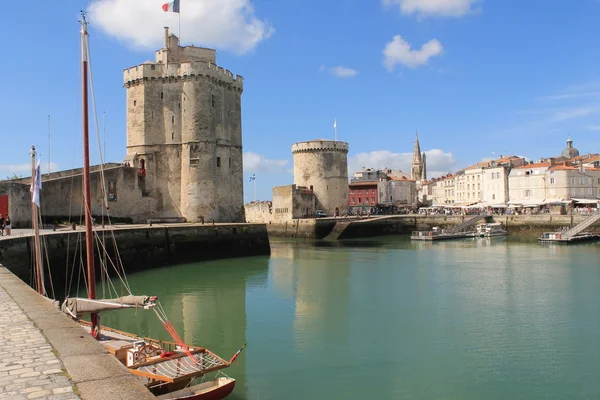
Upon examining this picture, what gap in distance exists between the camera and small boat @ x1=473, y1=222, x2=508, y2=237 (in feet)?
155

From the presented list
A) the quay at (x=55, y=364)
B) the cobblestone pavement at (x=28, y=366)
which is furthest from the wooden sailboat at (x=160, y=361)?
the cobblestone pavement at (x=28, y=366)

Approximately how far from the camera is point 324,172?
55.5 m

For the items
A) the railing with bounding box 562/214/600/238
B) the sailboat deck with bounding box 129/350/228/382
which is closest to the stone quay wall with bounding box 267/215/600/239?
the railing with bounding box 562/214/600/238

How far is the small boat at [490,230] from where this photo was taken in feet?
155

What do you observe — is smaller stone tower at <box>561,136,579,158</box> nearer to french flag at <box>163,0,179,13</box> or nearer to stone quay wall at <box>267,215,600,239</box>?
→ stone quay wall at <box>267,215,600,239</box>

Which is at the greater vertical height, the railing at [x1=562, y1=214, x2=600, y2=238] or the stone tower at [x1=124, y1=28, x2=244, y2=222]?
the stone tower at [x1=124, y1=28, x2=244, y2=222]

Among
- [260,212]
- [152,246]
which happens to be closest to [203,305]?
[152,246]

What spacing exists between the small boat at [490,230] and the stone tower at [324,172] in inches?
563

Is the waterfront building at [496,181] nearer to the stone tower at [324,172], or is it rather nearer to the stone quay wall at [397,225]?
the stone quay wall at [397,225]

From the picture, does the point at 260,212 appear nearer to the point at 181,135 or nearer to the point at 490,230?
the point at 181,135

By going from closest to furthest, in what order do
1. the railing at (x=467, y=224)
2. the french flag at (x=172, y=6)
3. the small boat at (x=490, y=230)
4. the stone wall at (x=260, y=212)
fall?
the french flag at (x=172, y=6) → the small boat at (x=490, y=230) → the railing at (x=467, y=224) → the stone wall at (x=260, y=212)

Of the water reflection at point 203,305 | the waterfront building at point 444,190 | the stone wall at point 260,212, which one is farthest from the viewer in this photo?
the waterfront building at point 444,190

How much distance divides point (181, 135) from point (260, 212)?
21.8m

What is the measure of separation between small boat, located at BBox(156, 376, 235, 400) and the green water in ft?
2.55
